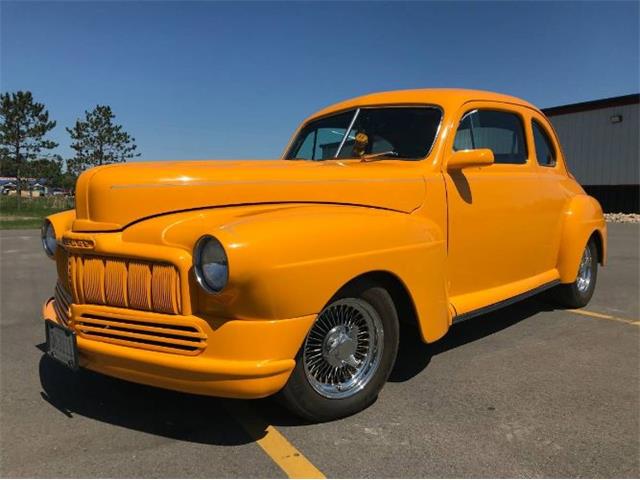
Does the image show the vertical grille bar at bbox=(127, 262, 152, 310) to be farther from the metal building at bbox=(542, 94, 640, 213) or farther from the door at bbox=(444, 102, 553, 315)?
the metal building at bbox=(542, 94, 640, 213)

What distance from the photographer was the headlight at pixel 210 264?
249 cm

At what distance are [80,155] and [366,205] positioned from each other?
40.3 metres

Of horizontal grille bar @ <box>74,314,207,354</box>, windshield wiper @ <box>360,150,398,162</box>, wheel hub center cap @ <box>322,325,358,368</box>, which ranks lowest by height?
wheel hub center cap @ <box>322,325,358,368</box>

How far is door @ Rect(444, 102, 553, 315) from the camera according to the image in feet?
12.6

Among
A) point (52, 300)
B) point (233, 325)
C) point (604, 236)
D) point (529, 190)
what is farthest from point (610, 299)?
point (52, 300)

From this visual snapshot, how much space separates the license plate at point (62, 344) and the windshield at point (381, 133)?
2.28 metres

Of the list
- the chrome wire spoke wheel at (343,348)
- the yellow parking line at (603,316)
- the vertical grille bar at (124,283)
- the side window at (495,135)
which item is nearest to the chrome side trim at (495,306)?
the yellow parking line at (603,316)

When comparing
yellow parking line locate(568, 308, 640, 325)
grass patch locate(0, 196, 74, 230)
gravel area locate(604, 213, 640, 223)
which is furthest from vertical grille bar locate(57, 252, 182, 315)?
grass patch locate(0, 196, 74, 230)

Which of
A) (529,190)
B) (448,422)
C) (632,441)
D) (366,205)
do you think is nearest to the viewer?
(632,441)

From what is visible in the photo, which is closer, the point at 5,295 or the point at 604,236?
the point at 604,236

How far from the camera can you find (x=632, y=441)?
2.77m

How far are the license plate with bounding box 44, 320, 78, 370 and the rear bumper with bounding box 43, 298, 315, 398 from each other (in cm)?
39

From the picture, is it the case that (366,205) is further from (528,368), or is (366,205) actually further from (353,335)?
(528,368)

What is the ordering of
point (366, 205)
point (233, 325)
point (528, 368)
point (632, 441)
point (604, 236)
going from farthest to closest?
point (604, 236)
point (528, 368)
point (366, 205)
point (632, 441)
point (233, 325)
